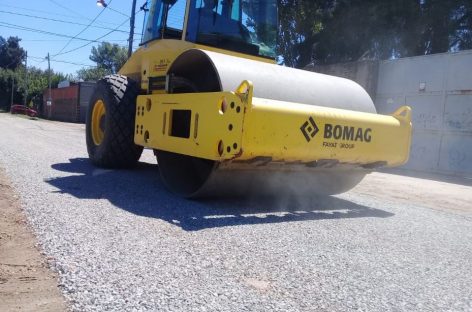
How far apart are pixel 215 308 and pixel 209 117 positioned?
2520 mm

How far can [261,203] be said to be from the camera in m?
5.64

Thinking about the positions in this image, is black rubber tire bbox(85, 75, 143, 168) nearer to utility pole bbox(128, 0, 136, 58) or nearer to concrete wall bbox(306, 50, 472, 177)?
concrete wall bbox(306, 50, 472, 177)

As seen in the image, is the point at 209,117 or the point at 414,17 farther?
the point at 414,17

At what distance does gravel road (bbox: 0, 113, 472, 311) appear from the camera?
281 centimetres

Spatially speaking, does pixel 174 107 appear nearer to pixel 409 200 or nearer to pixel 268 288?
pixel 268 288

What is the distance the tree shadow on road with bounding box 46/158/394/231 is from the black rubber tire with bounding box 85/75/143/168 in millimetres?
381

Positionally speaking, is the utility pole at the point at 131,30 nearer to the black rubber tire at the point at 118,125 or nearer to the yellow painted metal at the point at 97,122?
the yellow painted metal at the point at 97,122

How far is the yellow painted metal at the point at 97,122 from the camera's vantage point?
793cm

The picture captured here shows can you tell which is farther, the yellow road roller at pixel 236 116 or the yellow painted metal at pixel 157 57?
the yellow painted metal at pixel 157 57

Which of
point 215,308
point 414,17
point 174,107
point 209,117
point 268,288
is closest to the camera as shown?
point 215,308

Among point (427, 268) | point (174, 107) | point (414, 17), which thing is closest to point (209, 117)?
point (174, 107)

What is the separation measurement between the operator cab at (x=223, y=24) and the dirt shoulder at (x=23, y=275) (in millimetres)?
3569

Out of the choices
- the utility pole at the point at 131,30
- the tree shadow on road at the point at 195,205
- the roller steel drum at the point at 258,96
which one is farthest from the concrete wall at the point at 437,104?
the utility pole at the point at 131,30

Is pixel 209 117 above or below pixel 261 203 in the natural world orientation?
above
